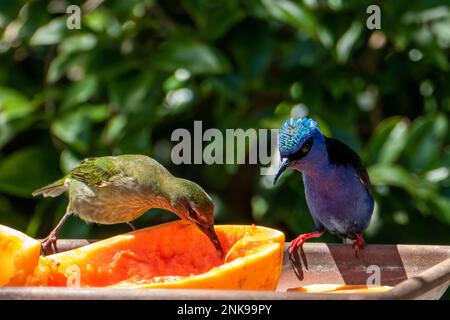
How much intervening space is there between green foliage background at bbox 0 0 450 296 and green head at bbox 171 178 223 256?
109cm

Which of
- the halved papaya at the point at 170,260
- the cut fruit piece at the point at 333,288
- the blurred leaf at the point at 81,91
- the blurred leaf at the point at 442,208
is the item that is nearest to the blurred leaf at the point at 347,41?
the blurred leaf at the point at 442,208

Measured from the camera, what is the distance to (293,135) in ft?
9.45

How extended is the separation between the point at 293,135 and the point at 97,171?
3.36 feet

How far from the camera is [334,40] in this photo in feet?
14.4

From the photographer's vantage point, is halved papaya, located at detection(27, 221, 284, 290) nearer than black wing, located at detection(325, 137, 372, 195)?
Yes

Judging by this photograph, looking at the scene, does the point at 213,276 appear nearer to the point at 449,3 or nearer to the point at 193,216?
the point at 193,216

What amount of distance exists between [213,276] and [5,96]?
2735 millimetres

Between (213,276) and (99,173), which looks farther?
(99,173)

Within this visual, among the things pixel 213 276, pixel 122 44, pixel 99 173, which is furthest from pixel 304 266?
pixel 122 44

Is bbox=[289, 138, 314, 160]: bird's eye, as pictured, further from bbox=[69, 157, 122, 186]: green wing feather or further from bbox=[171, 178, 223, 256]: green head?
bbox=[69, 157, 122, 186]: green wing feather

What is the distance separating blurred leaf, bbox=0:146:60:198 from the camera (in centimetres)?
452

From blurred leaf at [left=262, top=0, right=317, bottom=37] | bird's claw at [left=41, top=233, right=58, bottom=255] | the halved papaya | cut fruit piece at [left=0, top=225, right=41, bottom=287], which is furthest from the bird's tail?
cut fruit piece at [left=0, top=225, right=41, bottom=287]

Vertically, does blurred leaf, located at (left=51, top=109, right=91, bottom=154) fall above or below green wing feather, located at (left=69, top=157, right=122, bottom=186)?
above

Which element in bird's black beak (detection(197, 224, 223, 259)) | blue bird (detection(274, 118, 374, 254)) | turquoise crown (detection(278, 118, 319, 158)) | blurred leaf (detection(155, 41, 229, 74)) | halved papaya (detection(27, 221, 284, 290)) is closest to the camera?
halved papaya (detection(27, 221, 284, 290))
